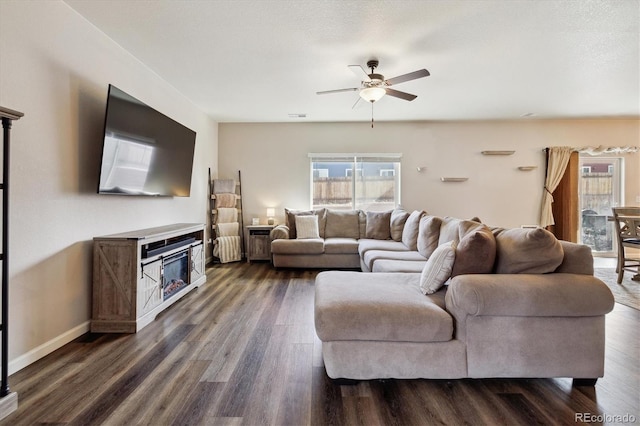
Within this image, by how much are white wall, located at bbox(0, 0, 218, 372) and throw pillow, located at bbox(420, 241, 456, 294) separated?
2.66 meters

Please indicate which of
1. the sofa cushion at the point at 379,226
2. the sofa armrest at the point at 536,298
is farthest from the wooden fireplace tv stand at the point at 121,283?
the sofa cushion at the point at 379,226

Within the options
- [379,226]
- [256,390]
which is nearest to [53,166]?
[256,390]

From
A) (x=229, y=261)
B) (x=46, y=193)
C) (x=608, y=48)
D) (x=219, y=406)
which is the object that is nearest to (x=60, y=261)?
(x=46, y=193)

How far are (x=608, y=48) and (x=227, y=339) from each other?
447cm

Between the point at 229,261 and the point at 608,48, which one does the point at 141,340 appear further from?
the point at 608,48

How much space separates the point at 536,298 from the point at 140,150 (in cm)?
336

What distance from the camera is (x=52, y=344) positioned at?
2.11 metres

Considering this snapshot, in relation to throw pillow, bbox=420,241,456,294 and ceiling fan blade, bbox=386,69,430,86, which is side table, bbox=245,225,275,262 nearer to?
ceiling fan blade, bbox=386,69,430,86

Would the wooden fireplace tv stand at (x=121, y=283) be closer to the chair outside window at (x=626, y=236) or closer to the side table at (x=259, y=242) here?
the side table at (x=259, y=242)

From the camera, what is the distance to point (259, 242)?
5.19m

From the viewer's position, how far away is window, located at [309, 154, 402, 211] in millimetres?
5691

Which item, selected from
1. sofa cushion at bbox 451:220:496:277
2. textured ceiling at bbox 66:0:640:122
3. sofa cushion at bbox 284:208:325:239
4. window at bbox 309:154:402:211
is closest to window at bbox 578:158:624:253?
textured ceiling at bbox 66:0:640:122

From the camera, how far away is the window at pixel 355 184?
569 centimetres

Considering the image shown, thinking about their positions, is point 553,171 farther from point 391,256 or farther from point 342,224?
point 391,256
